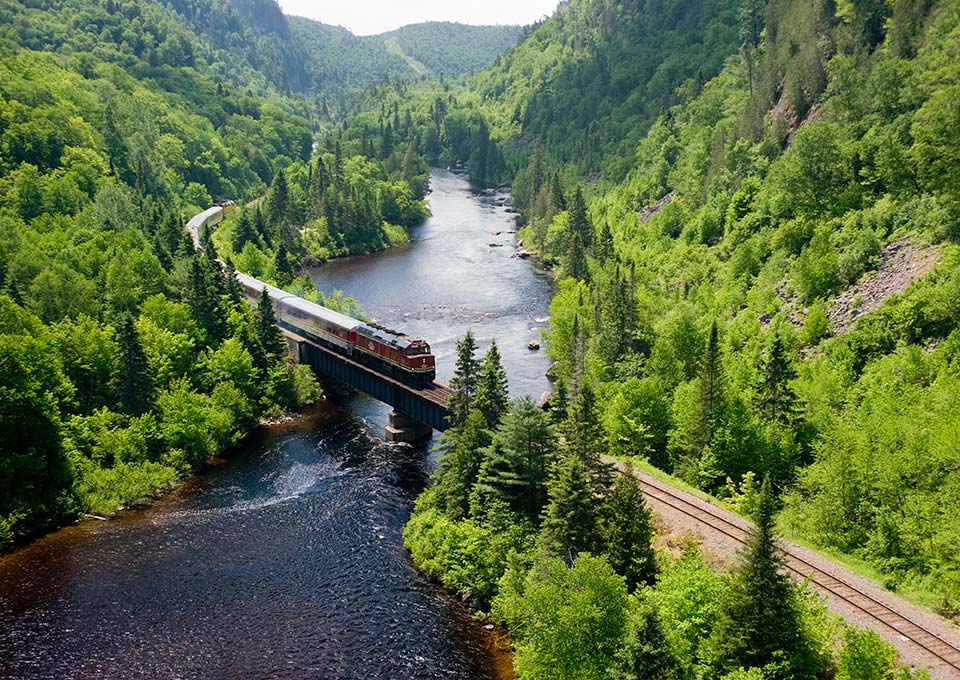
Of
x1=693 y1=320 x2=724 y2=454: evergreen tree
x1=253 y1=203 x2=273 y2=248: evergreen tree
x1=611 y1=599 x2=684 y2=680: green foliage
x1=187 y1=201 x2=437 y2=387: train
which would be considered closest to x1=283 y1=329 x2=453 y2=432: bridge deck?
x1=187 y1=201 x2=437 y2=387: train

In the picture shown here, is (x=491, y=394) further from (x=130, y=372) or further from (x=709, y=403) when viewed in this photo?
(x=130, y=372)

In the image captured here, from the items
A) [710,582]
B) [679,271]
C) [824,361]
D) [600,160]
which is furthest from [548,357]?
[600,160]

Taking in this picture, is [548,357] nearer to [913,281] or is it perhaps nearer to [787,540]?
[913,281]

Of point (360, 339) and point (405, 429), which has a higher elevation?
point (360, 339)

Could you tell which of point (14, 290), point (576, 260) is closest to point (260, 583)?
point (14, 290)

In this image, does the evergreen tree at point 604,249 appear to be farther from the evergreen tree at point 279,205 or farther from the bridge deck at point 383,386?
the evergreen tree at point 279,205

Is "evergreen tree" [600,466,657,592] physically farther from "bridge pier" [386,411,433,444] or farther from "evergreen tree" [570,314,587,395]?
"bridge pier" [386,411,433,444]
